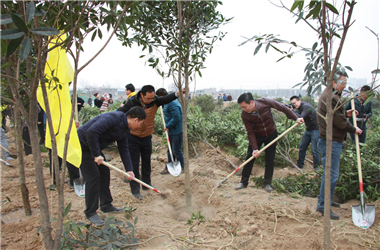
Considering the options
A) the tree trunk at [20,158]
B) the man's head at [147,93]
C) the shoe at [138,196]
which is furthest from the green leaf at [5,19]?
the shoe at [138,196]

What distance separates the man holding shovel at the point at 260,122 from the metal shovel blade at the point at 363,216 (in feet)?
4.45

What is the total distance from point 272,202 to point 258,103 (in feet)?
4.81

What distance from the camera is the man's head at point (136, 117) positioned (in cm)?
321

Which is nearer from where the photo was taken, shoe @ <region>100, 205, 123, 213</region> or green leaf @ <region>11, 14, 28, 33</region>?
green leaf @ <region>11, 14, 28, 33</region>

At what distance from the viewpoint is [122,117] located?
3289mm

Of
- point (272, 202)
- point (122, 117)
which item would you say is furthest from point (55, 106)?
point (272, 202)

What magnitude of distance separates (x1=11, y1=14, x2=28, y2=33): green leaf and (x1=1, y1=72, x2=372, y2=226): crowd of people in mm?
1891

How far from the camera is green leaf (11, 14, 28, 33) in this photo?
4.06 ft

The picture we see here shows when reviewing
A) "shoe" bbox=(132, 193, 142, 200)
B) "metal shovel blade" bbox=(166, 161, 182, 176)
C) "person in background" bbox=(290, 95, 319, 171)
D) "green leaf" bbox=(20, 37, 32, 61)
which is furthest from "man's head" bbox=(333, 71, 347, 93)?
"shoe" bbox=(132, 193, 142, 200)

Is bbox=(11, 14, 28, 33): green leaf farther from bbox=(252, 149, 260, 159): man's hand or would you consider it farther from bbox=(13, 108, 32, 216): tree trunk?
bbox=(252, 149, 260, 159): man's hand

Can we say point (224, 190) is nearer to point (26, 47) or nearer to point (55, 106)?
point (55, 106)

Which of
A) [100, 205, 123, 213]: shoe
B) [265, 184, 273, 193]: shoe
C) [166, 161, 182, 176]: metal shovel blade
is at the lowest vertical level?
[100, 205, 123, 213]: shoe

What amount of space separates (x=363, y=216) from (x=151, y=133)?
3.11m

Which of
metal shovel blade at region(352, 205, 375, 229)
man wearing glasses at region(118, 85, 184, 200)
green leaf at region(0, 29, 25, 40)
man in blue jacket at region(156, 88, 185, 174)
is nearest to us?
green leaf at region(0, 29, 25, 40)
